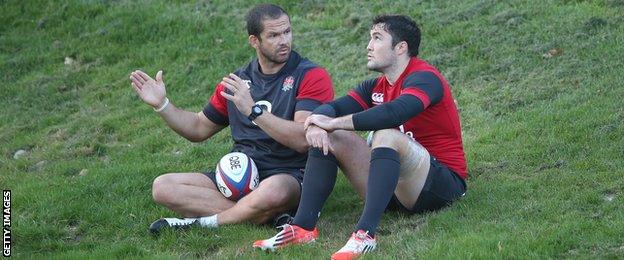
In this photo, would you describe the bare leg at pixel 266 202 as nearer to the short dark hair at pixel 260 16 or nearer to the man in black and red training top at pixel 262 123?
the man in black and red training top at pixel 262 123

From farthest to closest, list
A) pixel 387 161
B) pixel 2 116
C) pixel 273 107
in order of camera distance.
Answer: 1. pixel 2 116
2. pixel 273 107
3. pixel 387 161

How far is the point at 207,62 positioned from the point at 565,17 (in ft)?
13.3

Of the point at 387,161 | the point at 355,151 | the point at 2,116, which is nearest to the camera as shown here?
the point at 387,161

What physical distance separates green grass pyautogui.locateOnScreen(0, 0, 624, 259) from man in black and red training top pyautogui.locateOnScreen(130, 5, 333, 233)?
0.23 m

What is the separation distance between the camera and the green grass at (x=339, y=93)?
22.9 feet

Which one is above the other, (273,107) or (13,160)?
(273,107)

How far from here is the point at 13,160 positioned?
10719mm

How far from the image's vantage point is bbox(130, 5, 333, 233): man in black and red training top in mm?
7383

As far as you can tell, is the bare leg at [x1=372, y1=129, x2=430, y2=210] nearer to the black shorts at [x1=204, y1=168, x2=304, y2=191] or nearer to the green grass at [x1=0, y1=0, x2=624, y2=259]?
the green grass at [x1=0, y1=0, x2=624, y2=259]

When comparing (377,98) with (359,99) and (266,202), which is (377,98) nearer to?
(359,99)

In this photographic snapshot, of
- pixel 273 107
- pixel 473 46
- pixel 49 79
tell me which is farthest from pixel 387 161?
pixel 49 79

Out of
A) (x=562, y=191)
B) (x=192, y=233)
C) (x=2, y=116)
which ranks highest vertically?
(x=562, y=191)

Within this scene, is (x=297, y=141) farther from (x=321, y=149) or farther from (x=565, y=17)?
(x=565, y=17)

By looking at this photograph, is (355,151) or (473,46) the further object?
(473,46)
